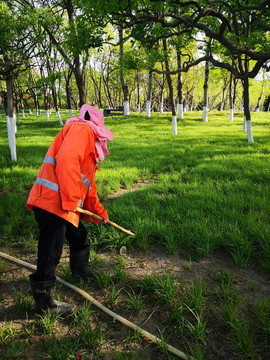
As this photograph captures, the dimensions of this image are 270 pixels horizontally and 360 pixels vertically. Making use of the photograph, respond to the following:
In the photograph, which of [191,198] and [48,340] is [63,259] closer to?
[48,340]

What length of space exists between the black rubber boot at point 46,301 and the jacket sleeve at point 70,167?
0.72 metres

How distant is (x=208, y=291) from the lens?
6.43 ft

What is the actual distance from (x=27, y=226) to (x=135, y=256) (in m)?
1.84

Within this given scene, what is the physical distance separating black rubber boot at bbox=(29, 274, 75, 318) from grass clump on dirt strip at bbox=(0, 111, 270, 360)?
8 centimetres

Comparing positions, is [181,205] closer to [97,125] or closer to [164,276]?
[164,276]

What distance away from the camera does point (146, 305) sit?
192cm

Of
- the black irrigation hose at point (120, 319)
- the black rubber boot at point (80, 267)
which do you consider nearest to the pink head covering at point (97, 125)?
the black rubber boot at point (80, 267)

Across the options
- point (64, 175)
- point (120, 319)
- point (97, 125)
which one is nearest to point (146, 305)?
point (120, 319)

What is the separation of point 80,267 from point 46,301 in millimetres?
461

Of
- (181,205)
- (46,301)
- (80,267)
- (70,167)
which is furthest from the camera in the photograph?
(181,205)

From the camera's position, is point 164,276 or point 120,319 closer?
point 120,319

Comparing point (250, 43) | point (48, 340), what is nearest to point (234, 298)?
point (48, 340)

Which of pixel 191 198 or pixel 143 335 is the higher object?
pixel 191 198

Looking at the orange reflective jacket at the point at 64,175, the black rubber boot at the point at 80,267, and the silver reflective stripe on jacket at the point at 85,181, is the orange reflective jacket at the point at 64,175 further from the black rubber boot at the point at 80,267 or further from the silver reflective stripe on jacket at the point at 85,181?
the black rubber boot at the point at 80,267
